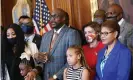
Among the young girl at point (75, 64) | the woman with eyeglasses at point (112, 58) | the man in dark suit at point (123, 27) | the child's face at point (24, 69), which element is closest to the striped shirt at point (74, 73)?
the young girl at point (75, 64)

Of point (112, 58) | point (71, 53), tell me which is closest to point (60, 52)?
point (71, 53)

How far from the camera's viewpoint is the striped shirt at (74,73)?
3283mm

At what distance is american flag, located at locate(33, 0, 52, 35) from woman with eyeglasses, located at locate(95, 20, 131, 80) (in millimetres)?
2876

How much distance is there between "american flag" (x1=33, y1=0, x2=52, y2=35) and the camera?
19.8 ft

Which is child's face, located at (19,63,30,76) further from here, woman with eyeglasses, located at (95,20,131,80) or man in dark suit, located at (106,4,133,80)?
man in dark suit, located at (106,4,133,80)

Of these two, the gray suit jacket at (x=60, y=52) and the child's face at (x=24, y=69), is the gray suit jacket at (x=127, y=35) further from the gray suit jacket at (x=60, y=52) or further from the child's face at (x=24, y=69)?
the child's face at (x=24, y=69)

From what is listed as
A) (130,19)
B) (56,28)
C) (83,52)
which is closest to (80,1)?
(130,19)

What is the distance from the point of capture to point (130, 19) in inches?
179

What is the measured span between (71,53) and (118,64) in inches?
21.4

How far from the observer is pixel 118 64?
10.0 ft

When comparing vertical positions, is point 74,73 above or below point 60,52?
below

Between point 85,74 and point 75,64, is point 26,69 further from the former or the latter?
point 85,74

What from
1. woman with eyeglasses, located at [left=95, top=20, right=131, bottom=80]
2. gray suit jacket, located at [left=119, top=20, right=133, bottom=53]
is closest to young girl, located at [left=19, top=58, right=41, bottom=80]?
woman with eyeglasses, located at [left=95, top=20, right=131, bottom=80]

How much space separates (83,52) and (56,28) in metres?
0.54
